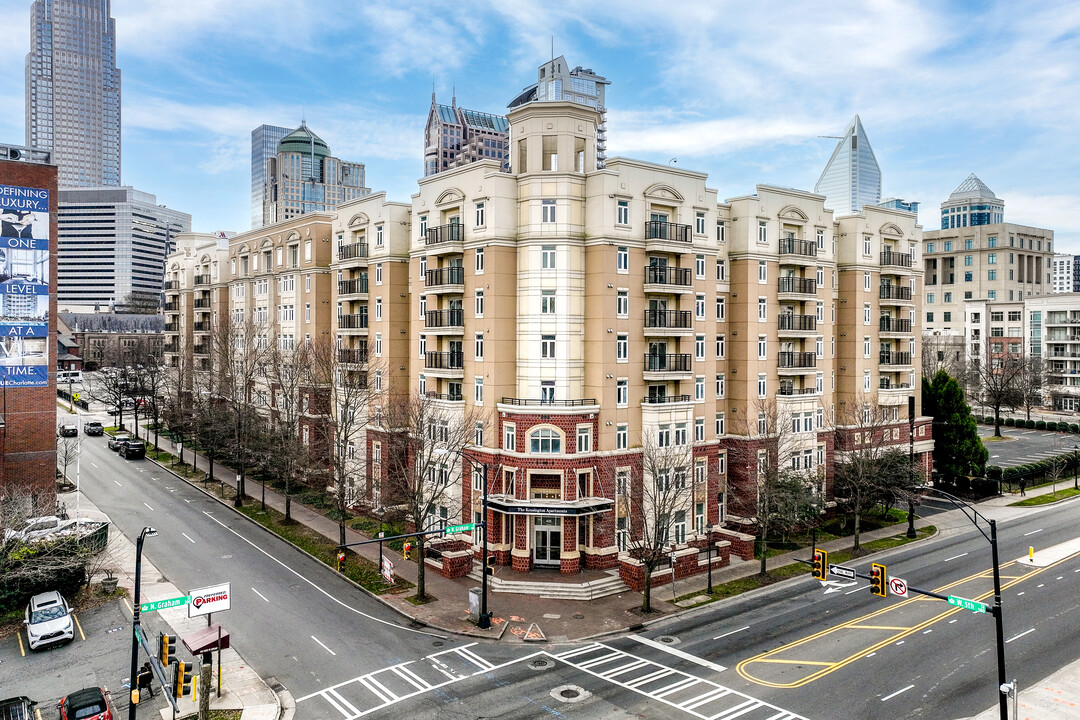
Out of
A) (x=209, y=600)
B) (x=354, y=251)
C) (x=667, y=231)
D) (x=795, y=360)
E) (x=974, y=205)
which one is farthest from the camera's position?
(x=974, y=205)

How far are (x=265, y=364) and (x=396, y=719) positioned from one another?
44228mm

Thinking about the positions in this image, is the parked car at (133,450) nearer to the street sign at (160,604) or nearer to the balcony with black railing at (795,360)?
the street sign at (160,604)

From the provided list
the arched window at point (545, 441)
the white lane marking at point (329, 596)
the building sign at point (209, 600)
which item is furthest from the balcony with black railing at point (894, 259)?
the building sign at point (209, 600)

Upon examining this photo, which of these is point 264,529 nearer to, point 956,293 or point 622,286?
point 622,286

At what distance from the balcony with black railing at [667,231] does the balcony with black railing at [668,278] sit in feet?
6.10

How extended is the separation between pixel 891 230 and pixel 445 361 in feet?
127

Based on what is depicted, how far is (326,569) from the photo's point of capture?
4247 cm

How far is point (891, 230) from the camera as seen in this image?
2325 inches

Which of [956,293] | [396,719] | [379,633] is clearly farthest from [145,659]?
[956,293]

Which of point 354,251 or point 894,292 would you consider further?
point 894,292

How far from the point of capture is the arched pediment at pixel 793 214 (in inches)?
2019

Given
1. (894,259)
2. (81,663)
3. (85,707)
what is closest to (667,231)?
(894,259)

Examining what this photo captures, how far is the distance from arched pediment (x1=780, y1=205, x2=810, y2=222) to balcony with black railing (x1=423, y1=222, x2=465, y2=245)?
23114 mm

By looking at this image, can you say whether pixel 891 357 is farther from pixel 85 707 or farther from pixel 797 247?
pixel 85 707
